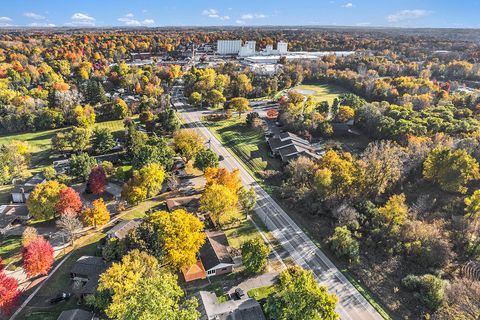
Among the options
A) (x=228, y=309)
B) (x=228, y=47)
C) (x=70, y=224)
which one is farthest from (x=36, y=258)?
(x=228, y=47)

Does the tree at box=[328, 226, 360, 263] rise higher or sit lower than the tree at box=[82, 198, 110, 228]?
lower

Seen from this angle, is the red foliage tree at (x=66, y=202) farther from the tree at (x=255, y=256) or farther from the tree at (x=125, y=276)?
the tree at (x=255, y=256)

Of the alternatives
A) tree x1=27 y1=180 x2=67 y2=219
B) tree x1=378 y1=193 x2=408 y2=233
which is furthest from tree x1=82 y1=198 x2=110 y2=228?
tree x1=378 y1=193 x2=408 y2=233

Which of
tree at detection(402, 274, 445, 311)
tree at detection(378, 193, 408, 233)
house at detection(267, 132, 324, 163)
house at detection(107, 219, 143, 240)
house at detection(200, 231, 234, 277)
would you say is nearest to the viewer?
tree at detection(402, 274, 445, 311)

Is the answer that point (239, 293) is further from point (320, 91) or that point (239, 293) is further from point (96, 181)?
point (320, 91)

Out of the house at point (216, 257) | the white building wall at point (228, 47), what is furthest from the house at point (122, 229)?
the white building wall at point (228, 47)

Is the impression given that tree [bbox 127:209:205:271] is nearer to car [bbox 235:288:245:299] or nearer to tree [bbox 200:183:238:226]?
car [bbox 235:288:245:299]
